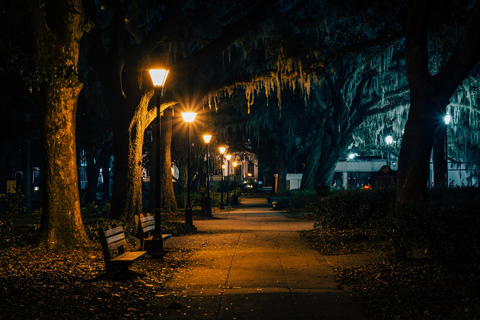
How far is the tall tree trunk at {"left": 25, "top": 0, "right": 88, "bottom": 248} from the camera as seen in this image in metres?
11.2

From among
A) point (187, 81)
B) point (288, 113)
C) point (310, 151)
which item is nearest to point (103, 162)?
point (288, 113)

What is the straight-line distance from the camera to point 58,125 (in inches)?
448

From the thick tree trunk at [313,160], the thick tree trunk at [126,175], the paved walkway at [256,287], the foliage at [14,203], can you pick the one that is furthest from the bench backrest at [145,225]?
the thick tree trunk at [313,160]

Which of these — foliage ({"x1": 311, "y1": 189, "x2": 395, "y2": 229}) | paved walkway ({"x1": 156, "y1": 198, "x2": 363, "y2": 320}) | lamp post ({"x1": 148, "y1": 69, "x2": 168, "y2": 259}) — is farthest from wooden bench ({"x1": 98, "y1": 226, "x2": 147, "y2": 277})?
foliage ({"x1": 311, "y1": 189, "x2": 395, "y2": 229})

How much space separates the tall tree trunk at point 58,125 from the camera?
36.8 feet

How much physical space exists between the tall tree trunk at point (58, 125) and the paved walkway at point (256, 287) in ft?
9.27

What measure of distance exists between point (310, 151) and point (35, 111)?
1787 centimetres

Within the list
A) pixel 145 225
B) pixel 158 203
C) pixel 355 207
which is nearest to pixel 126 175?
pixel 145 225

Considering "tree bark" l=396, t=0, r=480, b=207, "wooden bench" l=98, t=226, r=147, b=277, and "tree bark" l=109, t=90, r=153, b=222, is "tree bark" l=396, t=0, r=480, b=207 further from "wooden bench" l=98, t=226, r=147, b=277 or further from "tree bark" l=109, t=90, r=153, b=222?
"tree bark" l=109, t=90, r=153, b=222

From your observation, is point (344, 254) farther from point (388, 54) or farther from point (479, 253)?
point (388, 54)

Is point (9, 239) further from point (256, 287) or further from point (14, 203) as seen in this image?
point (14, 203)

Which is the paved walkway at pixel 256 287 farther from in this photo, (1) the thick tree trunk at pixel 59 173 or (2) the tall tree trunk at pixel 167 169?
(2) the tall tree trunk at pixel 167 169

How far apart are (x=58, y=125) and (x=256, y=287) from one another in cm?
639

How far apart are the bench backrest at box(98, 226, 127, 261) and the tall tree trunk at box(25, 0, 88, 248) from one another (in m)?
2.98
